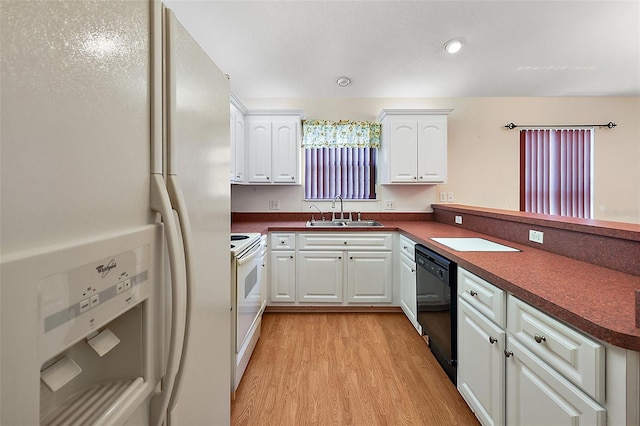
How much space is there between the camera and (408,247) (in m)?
2.56

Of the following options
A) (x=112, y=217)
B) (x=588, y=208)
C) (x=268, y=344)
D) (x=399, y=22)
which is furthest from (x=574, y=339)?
(x=588, y=208)

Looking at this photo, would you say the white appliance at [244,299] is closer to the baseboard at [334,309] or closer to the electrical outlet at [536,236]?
the baseboard at [334,309]

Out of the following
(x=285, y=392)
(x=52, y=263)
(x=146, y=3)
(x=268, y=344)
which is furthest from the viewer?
(x=268, y=344)

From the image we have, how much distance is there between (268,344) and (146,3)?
7.34ft

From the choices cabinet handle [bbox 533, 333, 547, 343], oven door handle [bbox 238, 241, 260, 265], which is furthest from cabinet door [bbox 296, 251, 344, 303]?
cabinet handle [bbox 533, 333, 547, 343]

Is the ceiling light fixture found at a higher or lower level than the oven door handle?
higher

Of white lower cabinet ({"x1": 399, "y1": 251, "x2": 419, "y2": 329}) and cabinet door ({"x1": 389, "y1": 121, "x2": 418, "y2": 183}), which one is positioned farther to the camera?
cabinet door ({"x1": 389, "y1": 121, "x2": 418, "y2": 183})

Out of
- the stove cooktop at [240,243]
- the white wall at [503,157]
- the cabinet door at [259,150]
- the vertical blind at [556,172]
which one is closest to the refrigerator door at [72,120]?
the stove cooktop at [240,243]

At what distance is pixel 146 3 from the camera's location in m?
0.64

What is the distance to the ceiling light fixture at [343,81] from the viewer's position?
3072 millimetres

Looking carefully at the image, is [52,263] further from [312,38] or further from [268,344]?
[312,38]

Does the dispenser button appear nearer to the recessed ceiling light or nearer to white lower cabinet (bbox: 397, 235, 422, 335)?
white lower cabinet (bbox: 397, 235, 422, 335)

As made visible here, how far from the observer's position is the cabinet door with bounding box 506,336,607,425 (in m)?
0.83

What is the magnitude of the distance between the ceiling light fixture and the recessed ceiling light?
3.16ft
